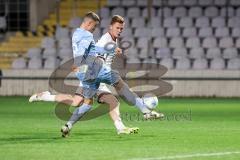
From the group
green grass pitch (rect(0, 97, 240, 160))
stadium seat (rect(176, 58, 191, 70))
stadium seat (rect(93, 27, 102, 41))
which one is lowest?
green grass pitch (rect(0, 97, 240, 160))

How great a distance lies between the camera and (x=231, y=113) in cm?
2052

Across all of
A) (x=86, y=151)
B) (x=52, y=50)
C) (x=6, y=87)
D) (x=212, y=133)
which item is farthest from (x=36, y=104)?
(x=86, y=151)

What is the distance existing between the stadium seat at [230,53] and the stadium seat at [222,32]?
0.98 m

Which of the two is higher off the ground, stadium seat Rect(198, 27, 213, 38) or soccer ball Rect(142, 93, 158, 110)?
stadium seat Rect(198, 27, 213, 38)

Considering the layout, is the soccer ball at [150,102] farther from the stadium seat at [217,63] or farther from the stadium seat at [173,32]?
the stadium seat at [173,32]

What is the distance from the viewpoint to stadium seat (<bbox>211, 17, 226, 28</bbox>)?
30.4 m

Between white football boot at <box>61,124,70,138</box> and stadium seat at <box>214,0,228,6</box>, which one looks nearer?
white football boot at <box>61,124,70,138</box>

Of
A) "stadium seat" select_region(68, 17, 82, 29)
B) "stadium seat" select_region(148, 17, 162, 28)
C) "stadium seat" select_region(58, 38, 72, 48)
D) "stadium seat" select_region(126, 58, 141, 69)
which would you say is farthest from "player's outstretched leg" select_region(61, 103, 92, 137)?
"stadium seat" select_region(68, 17, 82, 29)

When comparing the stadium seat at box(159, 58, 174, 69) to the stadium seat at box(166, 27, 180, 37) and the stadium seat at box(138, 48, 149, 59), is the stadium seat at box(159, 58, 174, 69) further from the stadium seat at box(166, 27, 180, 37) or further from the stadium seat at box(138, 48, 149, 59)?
the stadium seat at box(166, 27, 180, 37)

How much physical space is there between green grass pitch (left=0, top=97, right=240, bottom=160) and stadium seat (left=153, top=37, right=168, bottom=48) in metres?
8.33

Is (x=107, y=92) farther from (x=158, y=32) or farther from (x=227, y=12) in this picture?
(x=227, y=12)

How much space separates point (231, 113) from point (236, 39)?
32.1 feet

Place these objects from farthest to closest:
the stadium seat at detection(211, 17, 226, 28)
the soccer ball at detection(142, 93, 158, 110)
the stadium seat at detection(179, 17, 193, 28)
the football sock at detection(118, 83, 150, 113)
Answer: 1. the stadium seat at detection(179, 17, 193, 28)
2. the stadium seat at detection(211, 17, 226, 28)
3. the soccer ball at detection(142, 93, 158, 110)
4. the football sock at detection(118, 83, 150, 113)

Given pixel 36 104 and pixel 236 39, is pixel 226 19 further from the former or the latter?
pixel 36 104
